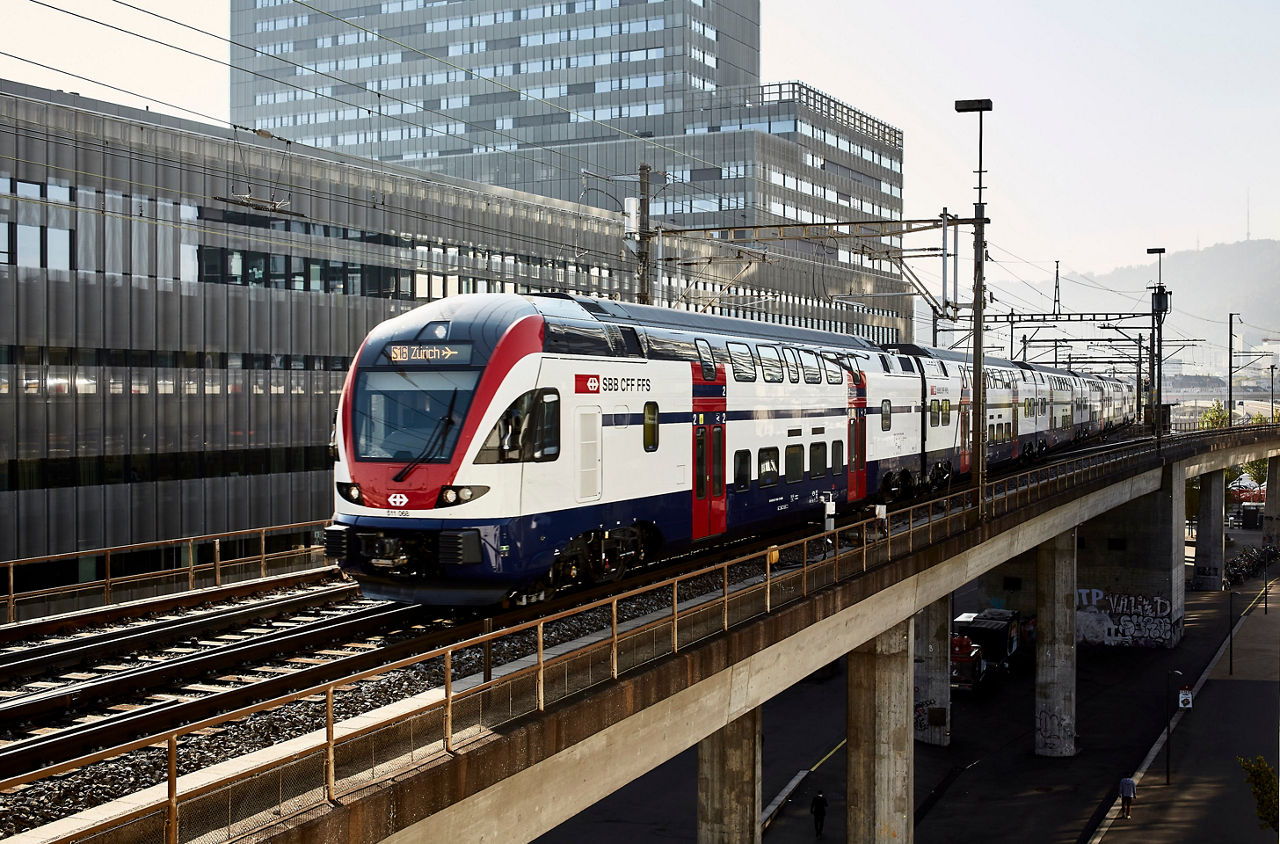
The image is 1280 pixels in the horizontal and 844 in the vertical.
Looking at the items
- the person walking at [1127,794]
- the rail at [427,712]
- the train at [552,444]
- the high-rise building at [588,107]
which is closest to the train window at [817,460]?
the train at [552,444]

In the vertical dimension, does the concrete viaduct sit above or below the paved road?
above

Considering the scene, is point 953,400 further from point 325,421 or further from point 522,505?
point 522,505

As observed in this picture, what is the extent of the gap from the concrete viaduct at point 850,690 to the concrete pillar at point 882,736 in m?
0.03

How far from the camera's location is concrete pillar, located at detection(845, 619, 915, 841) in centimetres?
2364

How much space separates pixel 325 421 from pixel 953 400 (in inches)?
752

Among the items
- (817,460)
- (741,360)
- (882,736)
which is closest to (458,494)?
(741,360)

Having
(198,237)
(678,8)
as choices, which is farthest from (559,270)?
(678,8)

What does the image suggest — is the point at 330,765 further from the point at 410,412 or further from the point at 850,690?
the point at 850,690

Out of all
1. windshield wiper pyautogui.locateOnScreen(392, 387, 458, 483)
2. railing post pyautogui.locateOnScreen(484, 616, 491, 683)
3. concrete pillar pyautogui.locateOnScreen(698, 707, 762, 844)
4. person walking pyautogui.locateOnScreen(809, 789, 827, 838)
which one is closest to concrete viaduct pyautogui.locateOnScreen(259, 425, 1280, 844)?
concrete pillar pyautogui.locateOnScreen(698, 707, 762, 844)

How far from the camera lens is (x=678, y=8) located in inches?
3905

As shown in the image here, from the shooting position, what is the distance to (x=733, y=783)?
22906 millimetres

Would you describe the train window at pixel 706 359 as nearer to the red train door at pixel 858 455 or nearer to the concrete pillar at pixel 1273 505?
the red train door at pixel 858 455

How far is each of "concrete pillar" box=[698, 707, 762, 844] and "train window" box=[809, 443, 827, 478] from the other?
5269 millimetres

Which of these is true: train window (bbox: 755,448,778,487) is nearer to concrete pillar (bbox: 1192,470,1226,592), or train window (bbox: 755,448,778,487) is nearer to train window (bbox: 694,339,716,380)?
train window (bbox: 694,339,716,380)
